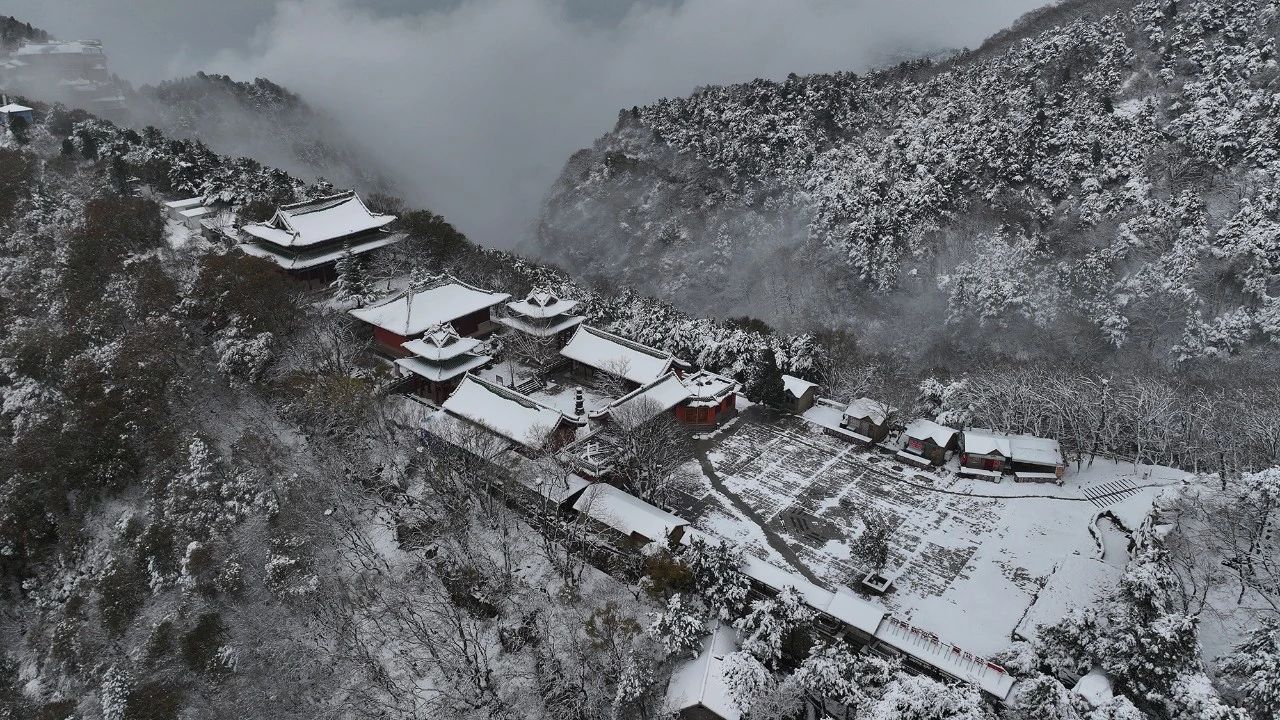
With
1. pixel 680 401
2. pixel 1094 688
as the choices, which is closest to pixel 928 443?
pixel 680 401

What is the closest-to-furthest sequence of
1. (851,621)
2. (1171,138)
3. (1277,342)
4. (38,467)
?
(851,621), (38,467), (1277,342), (1171,138)

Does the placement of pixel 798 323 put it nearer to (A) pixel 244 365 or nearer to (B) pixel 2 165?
(A) pixel 244 365

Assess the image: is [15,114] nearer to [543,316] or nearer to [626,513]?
[543,316]

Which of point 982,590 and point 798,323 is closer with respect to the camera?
point 982,590

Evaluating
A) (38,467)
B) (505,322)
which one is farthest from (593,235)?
(38,467)

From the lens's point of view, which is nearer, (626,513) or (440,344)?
(626,513)

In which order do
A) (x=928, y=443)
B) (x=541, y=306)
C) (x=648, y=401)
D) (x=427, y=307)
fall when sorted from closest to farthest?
1. (x=648, y=401)
2. (x=928, y=443)
3. (x=427, y=307)
4. (x=541, y=306)
